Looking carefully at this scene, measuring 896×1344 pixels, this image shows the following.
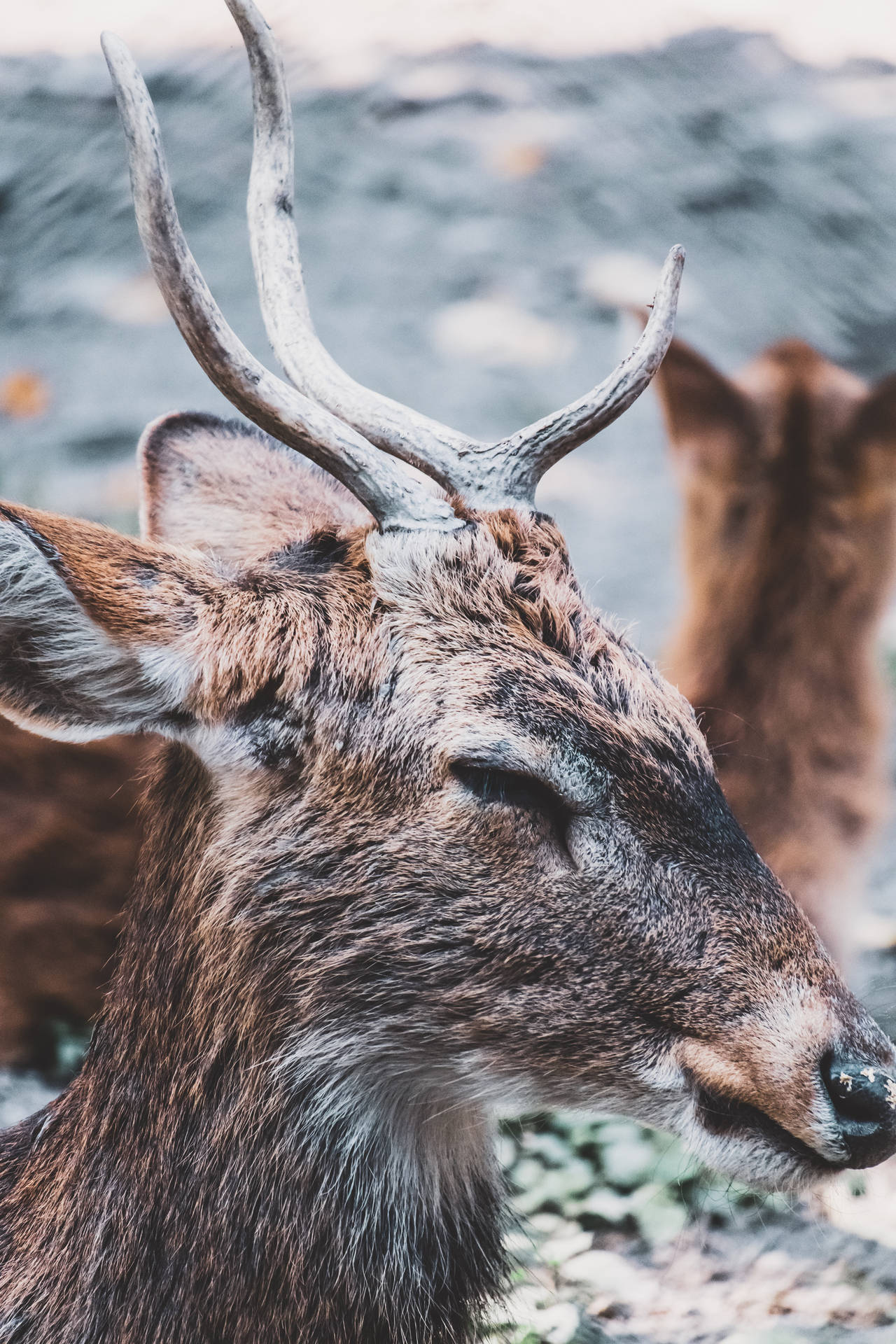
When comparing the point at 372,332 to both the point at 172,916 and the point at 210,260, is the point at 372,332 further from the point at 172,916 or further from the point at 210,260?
the point at 172,916

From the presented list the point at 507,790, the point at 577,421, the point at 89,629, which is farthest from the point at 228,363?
the point at 507,790

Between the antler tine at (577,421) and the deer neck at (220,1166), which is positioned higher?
the antler tine at (577,421)

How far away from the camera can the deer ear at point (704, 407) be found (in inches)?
173

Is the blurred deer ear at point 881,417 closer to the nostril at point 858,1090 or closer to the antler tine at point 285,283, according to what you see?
the antler tine at point 285,283

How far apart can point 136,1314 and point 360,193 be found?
4155 mm

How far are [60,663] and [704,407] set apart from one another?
291cm

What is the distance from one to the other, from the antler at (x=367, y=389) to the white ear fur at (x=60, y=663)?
67 cm

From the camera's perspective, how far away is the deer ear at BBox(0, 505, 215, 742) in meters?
2.05

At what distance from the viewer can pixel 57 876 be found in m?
4.32

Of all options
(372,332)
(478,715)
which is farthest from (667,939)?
(372,332)

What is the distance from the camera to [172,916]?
2.34 meters

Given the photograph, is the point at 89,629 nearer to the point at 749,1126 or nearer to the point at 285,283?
the point at 285,283

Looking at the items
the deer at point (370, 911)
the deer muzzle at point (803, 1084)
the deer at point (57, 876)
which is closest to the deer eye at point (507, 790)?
the deer at point (370, 911)

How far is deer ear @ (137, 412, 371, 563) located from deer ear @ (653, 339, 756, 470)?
180 centimetres
